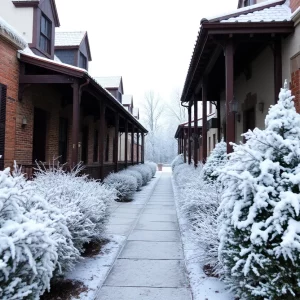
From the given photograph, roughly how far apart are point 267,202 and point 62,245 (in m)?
1.96

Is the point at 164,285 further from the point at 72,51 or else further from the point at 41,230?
the point at 72,51

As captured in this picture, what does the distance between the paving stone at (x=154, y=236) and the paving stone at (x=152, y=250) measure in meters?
0.27

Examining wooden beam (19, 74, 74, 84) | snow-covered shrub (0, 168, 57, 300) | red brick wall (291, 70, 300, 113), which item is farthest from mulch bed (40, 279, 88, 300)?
wooden beam (19, 74, 74, 84)

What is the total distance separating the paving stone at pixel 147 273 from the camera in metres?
3.84

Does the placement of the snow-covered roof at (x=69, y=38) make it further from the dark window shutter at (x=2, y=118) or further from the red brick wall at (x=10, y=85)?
the dark window shutter at (x=2, y=118)

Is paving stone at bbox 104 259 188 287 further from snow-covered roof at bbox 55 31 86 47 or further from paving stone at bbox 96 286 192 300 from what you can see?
snow-covered roof at bbox 55 31 86 47

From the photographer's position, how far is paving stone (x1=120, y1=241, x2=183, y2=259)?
4.90 m

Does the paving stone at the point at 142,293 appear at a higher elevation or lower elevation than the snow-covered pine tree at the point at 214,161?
lower

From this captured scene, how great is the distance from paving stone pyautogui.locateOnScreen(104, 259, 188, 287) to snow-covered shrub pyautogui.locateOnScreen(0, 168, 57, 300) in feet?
5.02

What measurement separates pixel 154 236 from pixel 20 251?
4.13 metres

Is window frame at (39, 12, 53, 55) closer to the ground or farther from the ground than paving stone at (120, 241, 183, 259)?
farther from the ground

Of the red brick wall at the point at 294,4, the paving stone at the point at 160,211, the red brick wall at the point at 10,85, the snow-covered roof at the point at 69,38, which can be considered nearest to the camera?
the red brick wall at the point at 294,4

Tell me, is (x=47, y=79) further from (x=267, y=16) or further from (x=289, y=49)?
(x=289, y=49)

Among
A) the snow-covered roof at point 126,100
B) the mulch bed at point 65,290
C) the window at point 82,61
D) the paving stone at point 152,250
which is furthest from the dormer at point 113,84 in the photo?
the mulch bed at point 65,290
